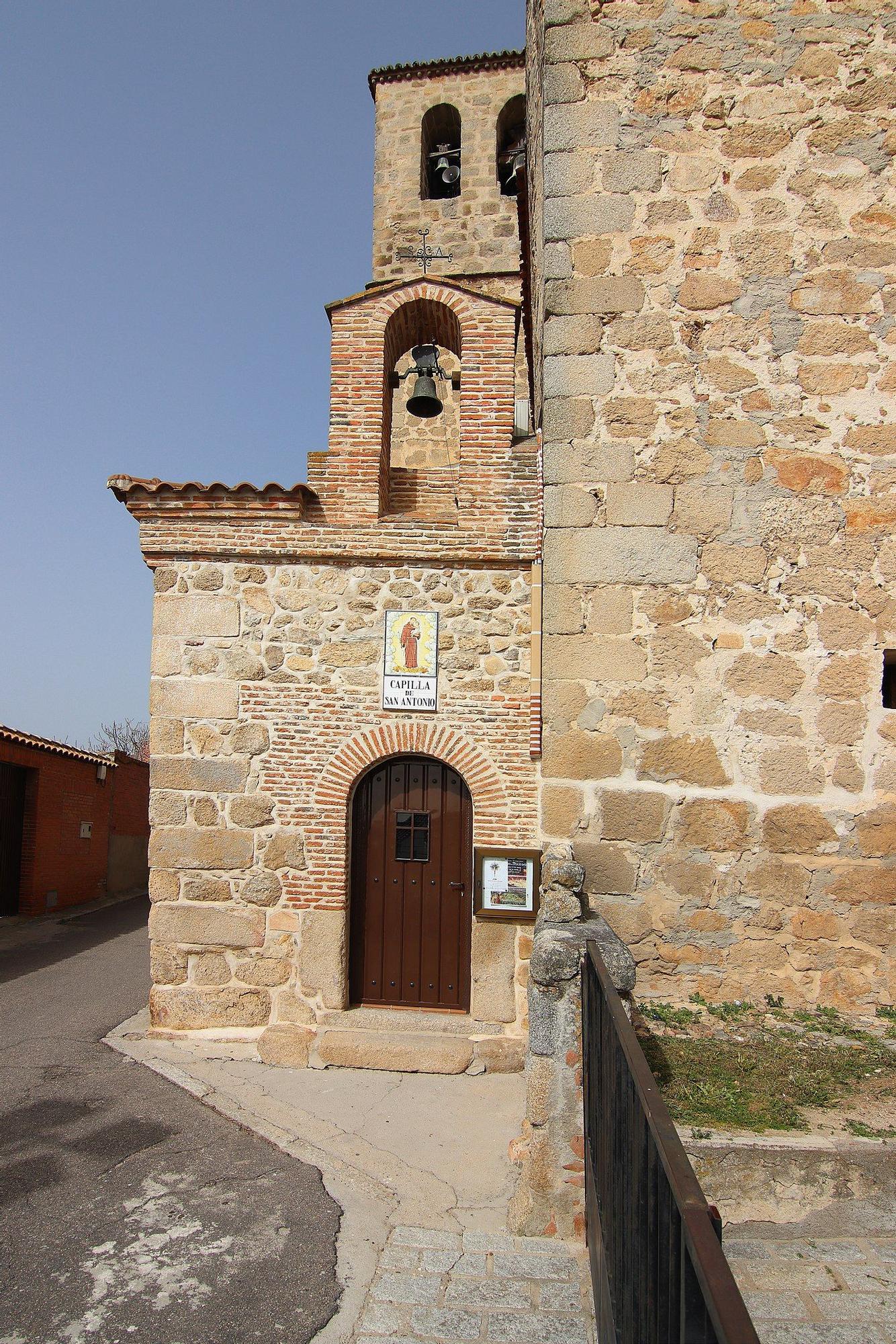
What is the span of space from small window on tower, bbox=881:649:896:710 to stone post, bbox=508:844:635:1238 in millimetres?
1648

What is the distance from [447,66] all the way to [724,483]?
12.1 m

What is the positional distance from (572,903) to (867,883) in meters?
1.35

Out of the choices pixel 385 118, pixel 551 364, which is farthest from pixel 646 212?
pixel 385 118

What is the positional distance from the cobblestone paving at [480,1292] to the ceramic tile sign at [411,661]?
3479 millimetres

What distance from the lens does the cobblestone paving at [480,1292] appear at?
287 cm

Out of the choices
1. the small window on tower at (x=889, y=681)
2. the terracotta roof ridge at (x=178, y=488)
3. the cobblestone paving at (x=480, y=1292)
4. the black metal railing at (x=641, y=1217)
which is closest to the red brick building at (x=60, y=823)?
the terracotta roof ridge at (x=178, y=488)

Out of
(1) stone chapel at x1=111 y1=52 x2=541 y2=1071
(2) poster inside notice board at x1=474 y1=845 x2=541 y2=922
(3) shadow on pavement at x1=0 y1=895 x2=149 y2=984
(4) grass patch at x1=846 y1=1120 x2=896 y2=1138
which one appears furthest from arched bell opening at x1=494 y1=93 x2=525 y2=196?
(4) grass patch at x1=846 y1=1120 x2=896 y2=1138

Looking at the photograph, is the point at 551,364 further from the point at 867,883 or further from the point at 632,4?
the point at 867,883

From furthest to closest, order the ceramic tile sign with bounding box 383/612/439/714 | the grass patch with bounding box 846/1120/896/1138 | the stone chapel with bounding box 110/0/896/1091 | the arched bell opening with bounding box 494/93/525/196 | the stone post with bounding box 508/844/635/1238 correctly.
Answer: the arched bell opening with bounding box 494/93/525/196 < the ceramic tile sign with bounding box 383/612/439/714 < the stone chapel with bounding box 110/0/896/1091 < the stone post with bounding box 508/844/635/1238 < the grass patch with bounding box 846/1120/896/1138

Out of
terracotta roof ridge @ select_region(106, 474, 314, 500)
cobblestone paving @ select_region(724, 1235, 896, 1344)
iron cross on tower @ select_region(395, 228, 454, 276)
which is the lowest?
cobblestone paving @ select_region(724, 1235, 896, 1344)

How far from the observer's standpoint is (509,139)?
41.1ft

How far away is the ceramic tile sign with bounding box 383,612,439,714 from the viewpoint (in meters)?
6.23

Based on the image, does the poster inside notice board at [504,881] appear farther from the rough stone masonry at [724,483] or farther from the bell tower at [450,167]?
Answer: the bell tower at [450,167]

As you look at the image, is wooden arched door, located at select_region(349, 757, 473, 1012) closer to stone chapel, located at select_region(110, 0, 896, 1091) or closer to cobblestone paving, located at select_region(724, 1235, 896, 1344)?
stone chapel, located at select_region(110, 0, 896, 1091)
